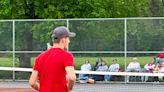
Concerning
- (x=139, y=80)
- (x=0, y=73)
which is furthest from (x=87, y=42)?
(x=0, y=73)

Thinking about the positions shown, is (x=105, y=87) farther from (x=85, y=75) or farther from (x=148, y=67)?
(x=148, y=67)

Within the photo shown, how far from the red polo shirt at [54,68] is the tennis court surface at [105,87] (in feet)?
38.3

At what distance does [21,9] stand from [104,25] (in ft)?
19.7

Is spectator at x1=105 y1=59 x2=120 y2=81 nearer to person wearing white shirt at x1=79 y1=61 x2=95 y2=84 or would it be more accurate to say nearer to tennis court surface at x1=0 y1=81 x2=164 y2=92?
tennis court surface at x1=0 y1=81 x2=164 y2=92

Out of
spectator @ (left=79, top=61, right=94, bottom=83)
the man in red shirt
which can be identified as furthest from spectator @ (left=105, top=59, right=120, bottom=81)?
the man in red shirt

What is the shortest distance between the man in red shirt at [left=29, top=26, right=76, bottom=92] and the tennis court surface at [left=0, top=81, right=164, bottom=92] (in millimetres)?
11663

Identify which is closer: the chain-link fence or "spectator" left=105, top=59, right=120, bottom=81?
"spectator" left=105, top=59, right=120, bottom=81

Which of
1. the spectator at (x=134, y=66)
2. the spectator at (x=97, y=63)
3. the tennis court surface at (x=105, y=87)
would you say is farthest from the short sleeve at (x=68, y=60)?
the spectator at (x=97, y=63)

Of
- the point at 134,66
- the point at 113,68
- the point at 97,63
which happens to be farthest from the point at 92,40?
the point at 134,66

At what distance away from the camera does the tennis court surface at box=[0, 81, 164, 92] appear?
57.0 ft

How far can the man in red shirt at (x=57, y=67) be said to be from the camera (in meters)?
5.29

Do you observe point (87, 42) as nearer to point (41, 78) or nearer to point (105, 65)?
point (105, 65)

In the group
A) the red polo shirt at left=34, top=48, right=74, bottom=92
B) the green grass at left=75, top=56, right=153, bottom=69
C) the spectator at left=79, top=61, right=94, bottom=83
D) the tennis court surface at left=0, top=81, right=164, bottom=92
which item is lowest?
the tennis court surface at left=0, top=81, right=164, bottom=92

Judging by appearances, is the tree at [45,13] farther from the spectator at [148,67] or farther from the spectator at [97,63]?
the spectator at [148,67]
